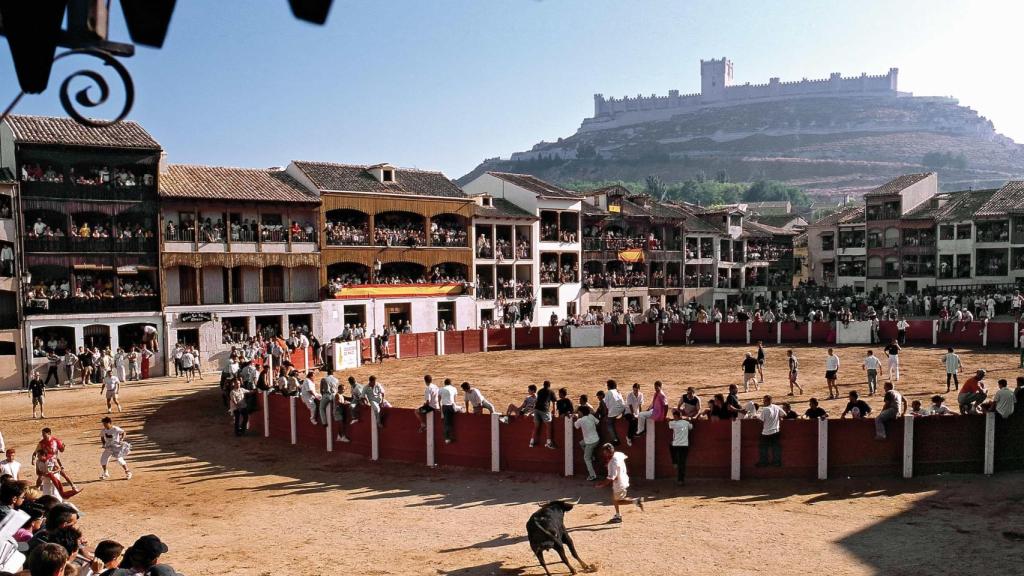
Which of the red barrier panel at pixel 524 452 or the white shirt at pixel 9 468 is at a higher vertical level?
the white shirt at pixel 9 468

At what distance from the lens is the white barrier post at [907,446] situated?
1524 cm

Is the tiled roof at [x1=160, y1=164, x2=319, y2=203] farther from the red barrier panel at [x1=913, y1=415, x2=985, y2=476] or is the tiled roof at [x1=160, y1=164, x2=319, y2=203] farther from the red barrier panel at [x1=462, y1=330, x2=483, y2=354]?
the red barrier panel at [x1=913, y1=415, x2=985, y2=476]

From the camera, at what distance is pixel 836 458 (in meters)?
15.5

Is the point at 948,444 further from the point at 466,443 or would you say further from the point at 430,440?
the point at 430,440

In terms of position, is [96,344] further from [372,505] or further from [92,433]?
[372,505]

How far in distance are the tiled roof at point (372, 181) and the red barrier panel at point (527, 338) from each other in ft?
33.3

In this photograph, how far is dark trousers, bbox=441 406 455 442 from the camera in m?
17.1

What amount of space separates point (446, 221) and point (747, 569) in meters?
39.8

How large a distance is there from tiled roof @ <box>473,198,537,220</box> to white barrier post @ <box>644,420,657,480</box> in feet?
116

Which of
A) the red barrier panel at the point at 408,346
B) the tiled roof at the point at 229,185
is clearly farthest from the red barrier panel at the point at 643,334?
the tiled roof at the point at 229,185

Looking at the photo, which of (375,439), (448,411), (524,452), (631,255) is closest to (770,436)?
(524,452)

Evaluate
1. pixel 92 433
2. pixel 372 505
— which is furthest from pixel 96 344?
pixel 372 505

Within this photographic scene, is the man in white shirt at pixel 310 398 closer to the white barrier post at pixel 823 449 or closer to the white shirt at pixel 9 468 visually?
the white shirt at pixel 9 468

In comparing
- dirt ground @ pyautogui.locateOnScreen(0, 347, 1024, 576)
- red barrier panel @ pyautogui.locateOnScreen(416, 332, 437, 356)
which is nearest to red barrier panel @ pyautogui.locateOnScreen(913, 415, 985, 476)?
dirt ground @ pyautogui.locateOnScreen(0, 347, 1024, 576)
